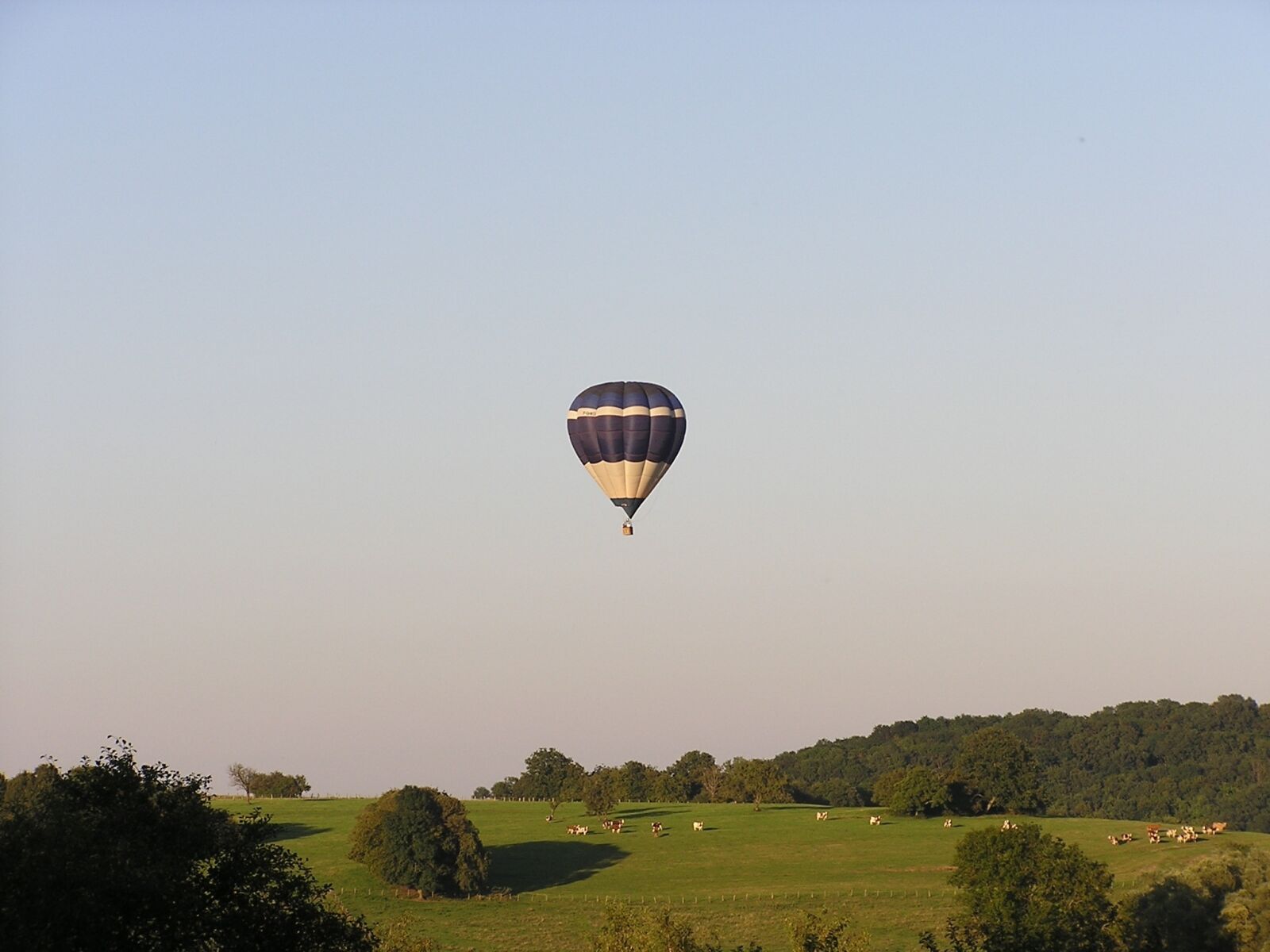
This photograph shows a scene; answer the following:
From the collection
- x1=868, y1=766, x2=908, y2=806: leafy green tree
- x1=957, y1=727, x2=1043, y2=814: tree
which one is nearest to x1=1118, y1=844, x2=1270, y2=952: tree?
x1=957, y1=727, x2=1043, y2=814: tree

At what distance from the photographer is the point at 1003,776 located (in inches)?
4897

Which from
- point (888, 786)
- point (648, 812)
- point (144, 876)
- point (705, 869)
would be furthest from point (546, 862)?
point (144, 876)

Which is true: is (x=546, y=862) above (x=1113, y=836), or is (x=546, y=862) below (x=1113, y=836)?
below

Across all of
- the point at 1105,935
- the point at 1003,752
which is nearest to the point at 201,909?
the point at 1105,935

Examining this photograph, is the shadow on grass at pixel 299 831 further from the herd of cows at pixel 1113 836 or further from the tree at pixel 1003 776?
the tree at pixel 1003 776

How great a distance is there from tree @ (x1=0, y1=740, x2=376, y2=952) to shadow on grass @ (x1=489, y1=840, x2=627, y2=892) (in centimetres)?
5932

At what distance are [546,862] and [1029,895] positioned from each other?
1462 inches

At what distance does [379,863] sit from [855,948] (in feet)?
157

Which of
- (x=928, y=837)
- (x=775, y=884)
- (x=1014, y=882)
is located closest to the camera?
(x=1014, y=882)

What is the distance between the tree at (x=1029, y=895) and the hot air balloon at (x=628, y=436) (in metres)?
22.5

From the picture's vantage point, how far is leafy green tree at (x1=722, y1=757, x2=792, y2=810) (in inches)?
5620

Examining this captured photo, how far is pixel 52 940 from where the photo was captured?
33.8 metres

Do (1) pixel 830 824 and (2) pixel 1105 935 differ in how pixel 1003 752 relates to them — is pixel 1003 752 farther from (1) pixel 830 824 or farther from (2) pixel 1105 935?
(2) pixel 1105 935

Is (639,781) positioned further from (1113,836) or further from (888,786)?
(1113,836)
